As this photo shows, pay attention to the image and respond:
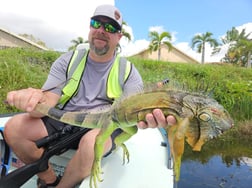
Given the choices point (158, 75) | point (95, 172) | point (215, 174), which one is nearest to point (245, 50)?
point (158, 75)

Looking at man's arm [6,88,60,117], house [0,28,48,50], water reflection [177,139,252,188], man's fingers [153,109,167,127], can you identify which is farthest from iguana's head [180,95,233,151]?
house [0,28,48,50]

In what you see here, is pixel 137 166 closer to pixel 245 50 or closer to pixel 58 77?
pixel 58 77

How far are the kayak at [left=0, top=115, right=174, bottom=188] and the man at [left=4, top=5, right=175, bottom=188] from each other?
0.50 feet

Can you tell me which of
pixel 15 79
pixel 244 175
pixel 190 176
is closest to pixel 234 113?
pixel 244 175

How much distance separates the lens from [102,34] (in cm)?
242

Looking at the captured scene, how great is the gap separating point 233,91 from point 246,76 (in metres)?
6.12

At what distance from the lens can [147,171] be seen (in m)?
2.22

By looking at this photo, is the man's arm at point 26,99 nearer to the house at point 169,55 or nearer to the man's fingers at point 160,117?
the man's fingers at point 160,117

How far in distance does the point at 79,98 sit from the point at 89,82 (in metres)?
0.16

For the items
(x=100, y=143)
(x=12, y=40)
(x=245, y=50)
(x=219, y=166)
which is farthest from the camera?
(x=245, y=50)

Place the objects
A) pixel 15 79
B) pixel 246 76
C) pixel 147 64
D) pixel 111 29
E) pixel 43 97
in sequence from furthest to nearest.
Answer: pixel 246 76, pixel 147 64, pixel 15 79, pixel 111 29, pixel 43 97

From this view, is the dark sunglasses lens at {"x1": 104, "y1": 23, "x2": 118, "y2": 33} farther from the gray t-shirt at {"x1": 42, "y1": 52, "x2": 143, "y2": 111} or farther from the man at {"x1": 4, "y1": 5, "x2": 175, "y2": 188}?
the gray t-shirt at {"x1": 42, "y1": 52, "x2": 143, "y2": 111}

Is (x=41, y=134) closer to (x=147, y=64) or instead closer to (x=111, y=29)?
(x=111, y=29)

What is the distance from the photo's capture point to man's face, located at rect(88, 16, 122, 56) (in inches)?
94.0
